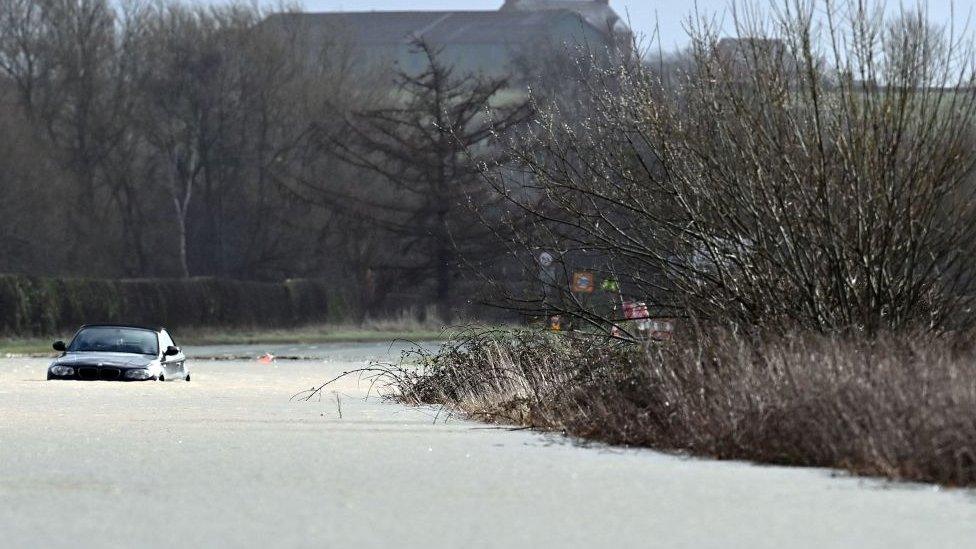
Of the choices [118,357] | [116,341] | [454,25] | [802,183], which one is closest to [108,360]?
[118,357]

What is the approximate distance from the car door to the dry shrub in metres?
11.8

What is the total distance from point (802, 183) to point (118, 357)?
15.7m

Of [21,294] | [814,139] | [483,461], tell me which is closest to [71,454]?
[483,461]

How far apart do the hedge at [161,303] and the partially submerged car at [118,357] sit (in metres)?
22.8

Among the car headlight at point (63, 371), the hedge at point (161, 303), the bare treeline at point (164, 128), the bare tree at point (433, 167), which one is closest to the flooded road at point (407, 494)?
the car headlight at point (63, 371)

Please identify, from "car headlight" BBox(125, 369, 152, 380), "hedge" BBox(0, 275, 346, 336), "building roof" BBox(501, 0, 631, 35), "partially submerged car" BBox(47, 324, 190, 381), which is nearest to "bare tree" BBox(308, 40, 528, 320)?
"hedge" BBox(0, 275, 346, 336)

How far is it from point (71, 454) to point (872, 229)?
23.6ft

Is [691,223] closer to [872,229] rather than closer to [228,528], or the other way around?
[872,229]

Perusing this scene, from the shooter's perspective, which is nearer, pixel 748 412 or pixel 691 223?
pixel 748 412

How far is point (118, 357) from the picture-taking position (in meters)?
31.1

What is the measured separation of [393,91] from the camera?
9700 centimetres

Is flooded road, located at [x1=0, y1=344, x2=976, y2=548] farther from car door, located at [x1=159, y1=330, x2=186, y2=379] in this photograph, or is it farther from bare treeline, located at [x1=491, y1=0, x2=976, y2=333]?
car door, located at [x1=159, y1=330, x2=186, y2=379]

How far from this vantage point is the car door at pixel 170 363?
31.8 metres

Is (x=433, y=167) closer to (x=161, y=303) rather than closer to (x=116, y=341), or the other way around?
(x=161, y=303)
